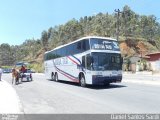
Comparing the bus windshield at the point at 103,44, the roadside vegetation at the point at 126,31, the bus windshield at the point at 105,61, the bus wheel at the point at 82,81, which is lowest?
the bus wheel at the point at 82,81

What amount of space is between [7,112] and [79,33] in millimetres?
91388

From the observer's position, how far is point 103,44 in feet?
80.6

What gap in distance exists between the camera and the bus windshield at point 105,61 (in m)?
23.8

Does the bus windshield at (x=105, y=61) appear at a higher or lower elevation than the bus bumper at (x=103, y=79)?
higher

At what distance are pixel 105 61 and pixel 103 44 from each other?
4.32ft

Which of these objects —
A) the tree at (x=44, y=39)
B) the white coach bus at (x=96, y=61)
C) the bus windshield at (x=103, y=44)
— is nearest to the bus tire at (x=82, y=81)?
the white coach bus at (x=96, y=61)

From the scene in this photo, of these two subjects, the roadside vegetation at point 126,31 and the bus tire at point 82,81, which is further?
the roadside vegetation at point 126,31

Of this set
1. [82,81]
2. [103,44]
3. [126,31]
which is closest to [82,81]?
[82,81]

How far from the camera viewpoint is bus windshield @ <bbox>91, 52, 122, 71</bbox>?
2381 centimetres

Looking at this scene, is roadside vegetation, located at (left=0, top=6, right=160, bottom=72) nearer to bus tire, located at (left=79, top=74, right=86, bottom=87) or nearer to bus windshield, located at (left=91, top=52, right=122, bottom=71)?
bus tire, located at (left=79, top=74, right=86, bottom=87)

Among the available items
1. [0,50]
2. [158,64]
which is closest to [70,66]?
[158,64]

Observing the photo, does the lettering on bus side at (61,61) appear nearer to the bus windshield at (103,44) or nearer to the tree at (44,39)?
the bus windshield at (103,44)

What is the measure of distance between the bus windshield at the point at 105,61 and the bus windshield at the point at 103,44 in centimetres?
52

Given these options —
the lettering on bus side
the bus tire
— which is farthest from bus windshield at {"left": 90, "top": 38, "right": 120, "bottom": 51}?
the lettering on bus side
